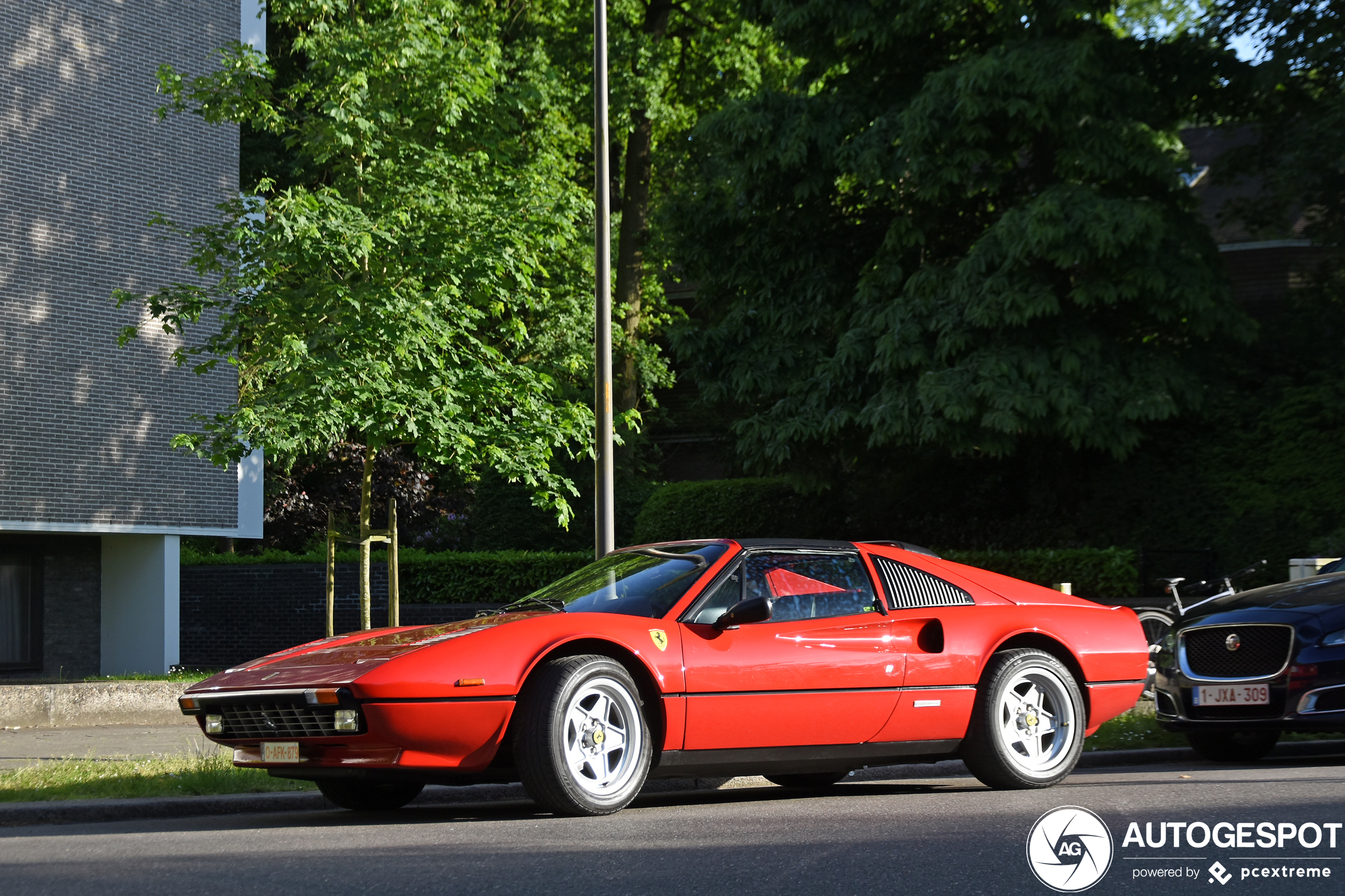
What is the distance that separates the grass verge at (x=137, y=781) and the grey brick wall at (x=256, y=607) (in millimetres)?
14425

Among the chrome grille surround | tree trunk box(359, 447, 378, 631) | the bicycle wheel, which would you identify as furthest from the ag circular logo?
the bicycle wheel

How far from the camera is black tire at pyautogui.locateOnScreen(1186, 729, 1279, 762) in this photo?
381 inches

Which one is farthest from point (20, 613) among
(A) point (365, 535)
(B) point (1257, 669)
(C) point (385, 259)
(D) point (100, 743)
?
(B) point (1257, 669)

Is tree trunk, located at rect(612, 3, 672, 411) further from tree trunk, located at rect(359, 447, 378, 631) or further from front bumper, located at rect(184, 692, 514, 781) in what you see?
front bumper, located at rect(184, 692, 514, 781)

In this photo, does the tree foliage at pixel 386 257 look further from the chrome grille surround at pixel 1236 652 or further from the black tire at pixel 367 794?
the chrome grille surround at pixel 1236 652

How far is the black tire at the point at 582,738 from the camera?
266 inches

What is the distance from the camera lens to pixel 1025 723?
8.19 metres

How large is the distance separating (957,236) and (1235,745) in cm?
1196

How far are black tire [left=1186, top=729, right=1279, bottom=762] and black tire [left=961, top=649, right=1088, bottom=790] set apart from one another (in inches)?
71.2

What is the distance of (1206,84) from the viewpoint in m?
19.6

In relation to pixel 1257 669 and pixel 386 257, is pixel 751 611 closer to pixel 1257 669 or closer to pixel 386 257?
pixel 1257 669

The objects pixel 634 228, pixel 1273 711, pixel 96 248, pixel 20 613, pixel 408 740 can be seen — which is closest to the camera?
pixel 408 740

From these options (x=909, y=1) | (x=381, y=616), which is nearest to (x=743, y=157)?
(x=909, y=1)

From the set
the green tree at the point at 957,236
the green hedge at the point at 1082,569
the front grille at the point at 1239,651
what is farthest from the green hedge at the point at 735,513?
the front grille at the point at 1239,651
